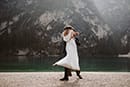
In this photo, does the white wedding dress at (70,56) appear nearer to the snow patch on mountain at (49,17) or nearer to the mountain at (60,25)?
the mountain at (60,25)

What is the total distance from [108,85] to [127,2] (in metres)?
118

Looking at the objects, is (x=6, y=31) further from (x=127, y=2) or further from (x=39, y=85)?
(x=39, y=85)

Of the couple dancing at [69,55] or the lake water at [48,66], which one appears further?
the lake water at [48,66]

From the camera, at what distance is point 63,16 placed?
122000 millimetres

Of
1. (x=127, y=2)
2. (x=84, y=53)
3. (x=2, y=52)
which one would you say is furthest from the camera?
(x=127, y=2)

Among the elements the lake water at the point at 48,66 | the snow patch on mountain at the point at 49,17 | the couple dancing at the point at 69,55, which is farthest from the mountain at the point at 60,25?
the couple dancing at the point at 69,55

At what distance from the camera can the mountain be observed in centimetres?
11694

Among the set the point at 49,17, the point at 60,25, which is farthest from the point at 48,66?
the point at 49,17

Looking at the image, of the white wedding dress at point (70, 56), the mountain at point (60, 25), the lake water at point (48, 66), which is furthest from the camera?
the mountain at point (60, 25)

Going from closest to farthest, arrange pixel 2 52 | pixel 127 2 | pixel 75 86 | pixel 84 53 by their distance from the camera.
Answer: pixel 75 86 → pixel 2 52 → pixel 84 53 → pixel 127 2

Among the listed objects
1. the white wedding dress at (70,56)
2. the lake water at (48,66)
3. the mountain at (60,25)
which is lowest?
the lake water at (48,66)

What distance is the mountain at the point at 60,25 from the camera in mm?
116938

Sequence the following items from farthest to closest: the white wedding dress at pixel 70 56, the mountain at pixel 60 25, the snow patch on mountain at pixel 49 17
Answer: the snow patch on mountain at pixel 49 17, the mountain at pixel 60 25, the white wedding dress at pixel 70 56

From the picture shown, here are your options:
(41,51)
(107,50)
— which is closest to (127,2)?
(107,50)
